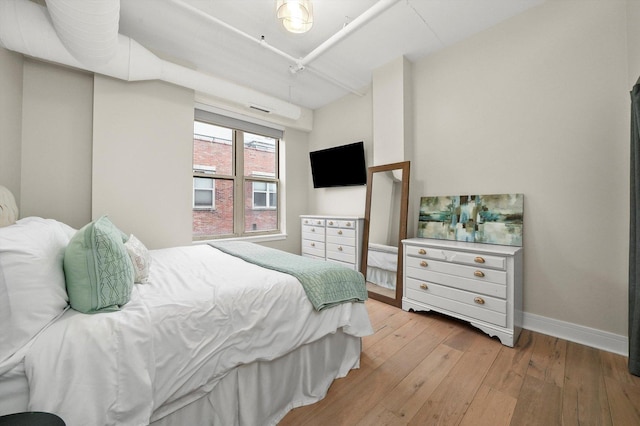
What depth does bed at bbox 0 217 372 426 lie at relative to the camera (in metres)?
0.83

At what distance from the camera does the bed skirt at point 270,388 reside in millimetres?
1137

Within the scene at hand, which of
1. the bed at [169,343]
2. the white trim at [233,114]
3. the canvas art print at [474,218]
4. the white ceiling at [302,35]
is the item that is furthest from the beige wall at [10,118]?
the canvas art print at [474,218]

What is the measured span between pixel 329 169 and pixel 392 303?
2170 millimetres

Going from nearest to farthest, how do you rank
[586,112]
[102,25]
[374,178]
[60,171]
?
[102,25] → [586,112] → [60,171] → [374,178]

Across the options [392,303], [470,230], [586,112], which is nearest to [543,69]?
[586,112]

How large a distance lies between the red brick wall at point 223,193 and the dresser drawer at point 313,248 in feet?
2.42

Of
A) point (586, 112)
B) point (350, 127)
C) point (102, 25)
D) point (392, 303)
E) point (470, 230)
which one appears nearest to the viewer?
point (102, 25)

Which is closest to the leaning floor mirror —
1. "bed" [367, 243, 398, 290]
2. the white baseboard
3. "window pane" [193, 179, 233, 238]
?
"bed" [367, 243, 398, 290]

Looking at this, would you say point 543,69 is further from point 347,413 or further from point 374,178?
point 347,413

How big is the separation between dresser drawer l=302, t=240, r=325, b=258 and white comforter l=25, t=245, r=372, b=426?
2.13m

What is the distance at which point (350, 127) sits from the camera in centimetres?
382

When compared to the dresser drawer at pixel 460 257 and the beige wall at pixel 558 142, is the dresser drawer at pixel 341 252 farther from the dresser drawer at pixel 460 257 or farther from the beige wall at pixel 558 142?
the beige wall at pixel 558 142

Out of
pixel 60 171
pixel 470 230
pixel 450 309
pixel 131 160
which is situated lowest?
pixel 450 309

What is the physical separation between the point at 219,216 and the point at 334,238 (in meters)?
1.72
